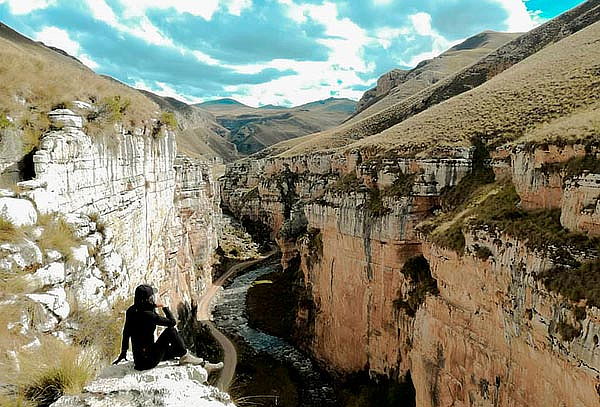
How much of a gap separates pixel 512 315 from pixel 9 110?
648 inches

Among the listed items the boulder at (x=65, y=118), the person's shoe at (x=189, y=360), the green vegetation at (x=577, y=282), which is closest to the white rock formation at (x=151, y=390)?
the person's shoe at (x=189, y=360)

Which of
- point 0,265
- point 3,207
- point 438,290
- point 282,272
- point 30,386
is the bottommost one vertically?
point 282,272

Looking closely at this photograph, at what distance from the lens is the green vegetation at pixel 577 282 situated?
11.6 meters

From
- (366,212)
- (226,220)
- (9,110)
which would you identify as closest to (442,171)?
(366,212)

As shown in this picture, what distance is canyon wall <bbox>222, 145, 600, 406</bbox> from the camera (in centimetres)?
1307

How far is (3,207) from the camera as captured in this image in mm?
9438

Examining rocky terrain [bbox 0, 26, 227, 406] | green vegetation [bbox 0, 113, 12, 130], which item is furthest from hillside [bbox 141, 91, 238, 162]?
green vegetation [bbox 0, 113, 12, 130]

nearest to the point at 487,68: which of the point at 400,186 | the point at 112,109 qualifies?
the point at 400,186

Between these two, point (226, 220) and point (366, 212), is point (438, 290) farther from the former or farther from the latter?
point (226, 220)

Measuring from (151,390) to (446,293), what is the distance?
1516 cm

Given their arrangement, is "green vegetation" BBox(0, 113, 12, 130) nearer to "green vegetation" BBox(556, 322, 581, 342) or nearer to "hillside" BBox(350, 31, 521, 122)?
"green vegetation" BBox(556, 322, 581, 342)

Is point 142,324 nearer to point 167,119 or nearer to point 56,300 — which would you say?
point 56,300

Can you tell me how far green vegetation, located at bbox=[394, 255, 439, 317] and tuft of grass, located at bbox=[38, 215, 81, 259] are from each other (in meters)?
15.0

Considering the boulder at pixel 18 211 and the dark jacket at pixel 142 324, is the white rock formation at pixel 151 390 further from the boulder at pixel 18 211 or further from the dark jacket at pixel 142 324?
the boulder at pixel 18 211
